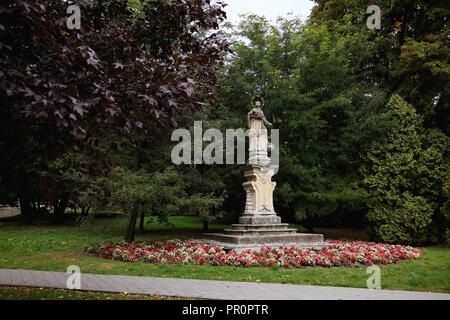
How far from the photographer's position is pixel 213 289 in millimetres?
6281

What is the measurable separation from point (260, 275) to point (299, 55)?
40.8 feet

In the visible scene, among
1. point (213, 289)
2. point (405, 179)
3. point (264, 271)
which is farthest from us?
point (405, 179)

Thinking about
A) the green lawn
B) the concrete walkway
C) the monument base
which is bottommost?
the green lawn

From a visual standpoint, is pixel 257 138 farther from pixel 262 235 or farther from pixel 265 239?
pixel 265 239

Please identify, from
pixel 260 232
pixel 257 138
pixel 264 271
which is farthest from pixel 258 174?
pixel 264 271

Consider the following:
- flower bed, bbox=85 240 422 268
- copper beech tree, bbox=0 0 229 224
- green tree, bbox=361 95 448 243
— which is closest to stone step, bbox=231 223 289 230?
flower bed, bbox=85 240 422 268

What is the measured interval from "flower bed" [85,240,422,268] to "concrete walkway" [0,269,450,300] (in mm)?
2227

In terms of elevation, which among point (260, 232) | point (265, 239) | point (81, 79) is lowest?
point (265, 239)

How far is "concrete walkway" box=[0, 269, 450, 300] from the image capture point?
231 inches

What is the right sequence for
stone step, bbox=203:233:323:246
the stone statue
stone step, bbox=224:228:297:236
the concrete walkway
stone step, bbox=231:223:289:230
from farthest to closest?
the stone statue
stone step, bbox=231:223:289:230
stone step, bbox=224:228:297:236
stone step, bbox=203:233:323:246
the concrete walkway

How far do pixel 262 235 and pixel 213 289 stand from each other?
5779mm

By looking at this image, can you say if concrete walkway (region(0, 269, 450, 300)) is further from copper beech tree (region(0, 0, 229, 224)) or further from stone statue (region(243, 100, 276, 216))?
stone statue (region(243, 100, 276, 216))

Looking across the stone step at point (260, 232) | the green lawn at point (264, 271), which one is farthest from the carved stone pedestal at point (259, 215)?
the green lawn at point (264, 271)
